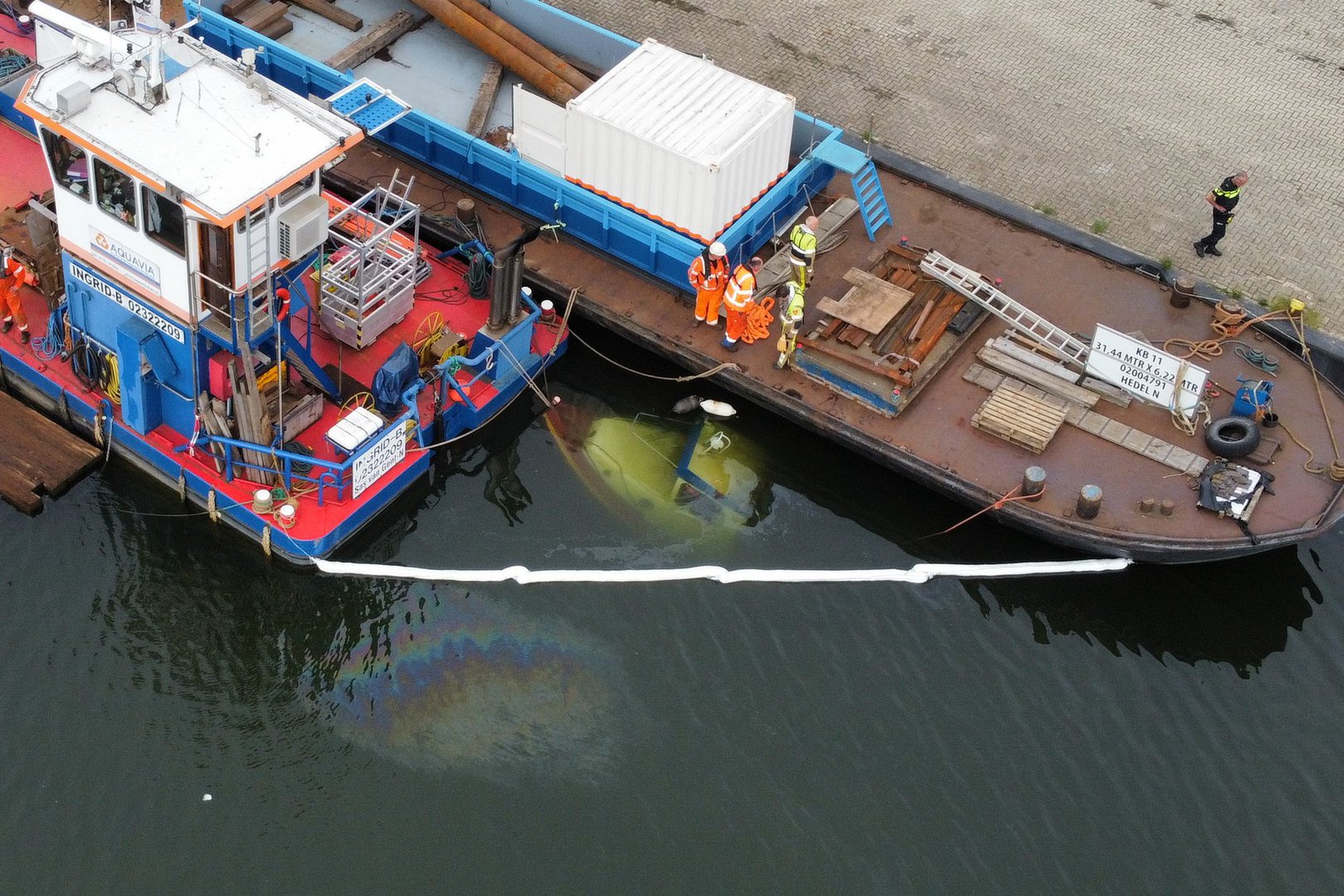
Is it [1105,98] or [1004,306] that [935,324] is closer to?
[1004,306]

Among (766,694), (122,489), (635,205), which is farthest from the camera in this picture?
(635,205)

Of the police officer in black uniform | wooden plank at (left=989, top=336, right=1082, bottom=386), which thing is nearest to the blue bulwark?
wooden plank at (left=989, top=336, right=1082, bottom=386)

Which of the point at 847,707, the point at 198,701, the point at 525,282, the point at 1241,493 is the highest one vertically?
the point at 1241,493

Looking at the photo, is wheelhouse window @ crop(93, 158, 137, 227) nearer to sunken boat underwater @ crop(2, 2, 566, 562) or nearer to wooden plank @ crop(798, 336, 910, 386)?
sunken boat underwater @ crop(2, 2, 566, 562)

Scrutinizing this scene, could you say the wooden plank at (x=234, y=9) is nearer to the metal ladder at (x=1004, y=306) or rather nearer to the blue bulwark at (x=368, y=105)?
the blue bulwark at (x=368, y=105)

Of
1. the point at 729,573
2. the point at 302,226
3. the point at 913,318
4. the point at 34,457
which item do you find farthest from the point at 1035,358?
the point at 34,457

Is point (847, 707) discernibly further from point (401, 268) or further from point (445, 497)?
point (401, 268)

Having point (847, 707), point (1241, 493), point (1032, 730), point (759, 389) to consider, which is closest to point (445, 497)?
point (759, 389)
